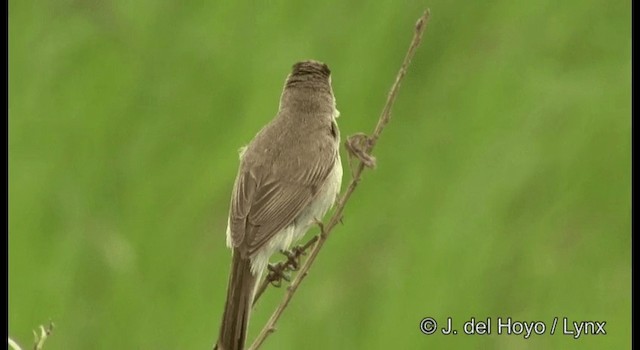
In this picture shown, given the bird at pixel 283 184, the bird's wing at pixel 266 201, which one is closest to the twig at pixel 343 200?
the bird at pixel 283 184

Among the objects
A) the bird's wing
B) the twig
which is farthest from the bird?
the twig

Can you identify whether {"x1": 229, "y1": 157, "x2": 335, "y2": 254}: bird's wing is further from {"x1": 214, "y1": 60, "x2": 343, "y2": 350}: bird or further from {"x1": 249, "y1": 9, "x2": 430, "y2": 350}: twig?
{"x1": 249, "y1": 9, "x2": 430, "y2": 350}: twig

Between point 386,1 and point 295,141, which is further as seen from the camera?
point 386,1

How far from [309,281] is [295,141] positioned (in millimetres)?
1648

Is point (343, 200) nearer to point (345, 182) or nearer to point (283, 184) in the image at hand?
point (283, 184)

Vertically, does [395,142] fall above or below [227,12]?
below

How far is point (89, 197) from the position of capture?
239 inches

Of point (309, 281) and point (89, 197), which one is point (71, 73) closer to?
point (89, 197)

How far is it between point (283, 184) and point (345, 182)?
1438mm

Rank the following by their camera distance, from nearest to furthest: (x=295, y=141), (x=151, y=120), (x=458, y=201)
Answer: (x=295, y=141) < (x=458, y=201) < (x=151, y=120)

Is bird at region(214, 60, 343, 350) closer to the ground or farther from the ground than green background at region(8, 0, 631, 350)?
closer to the ground

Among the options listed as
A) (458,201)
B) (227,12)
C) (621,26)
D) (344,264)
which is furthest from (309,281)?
(621,26)

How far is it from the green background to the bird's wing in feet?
5.40

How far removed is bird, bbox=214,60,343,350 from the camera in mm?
3771
